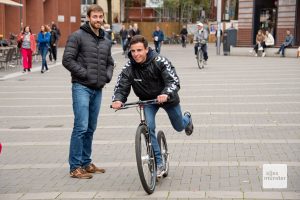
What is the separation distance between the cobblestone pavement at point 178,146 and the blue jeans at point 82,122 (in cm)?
29

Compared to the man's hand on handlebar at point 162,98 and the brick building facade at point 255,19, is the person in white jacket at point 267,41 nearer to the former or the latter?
the brick building facade at point 255,19

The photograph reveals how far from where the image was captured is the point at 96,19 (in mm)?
7266

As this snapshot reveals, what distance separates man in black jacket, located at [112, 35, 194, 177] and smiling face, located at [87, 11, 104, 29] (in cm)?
70

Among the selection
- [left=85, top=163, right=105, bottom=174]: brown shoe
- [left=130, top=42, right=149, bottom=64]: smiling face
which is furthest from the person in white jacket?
[left=130, top=42, right=149, bottom=64]: smiling face

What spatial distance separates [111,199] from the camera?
6.37 metres

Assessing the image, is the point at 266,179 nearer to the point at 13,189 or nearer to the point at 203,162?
the point at 203,162

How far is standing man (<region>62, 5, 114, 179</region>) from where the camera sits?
284 inches

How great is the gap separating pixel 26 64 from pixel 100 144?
14551 millimetres

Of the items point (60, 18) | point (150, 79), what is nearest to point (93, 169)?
point (150, 79)

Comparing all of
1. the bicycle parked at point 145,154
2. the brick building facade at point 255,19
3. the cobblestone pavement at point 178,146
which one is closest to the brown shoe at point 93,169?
the cobblestone pavement at point 178,146

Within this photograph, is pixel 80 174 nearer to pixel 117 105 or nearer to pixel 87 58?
pixel 117 105

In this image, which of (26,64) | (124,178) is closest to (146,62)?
(124,178)

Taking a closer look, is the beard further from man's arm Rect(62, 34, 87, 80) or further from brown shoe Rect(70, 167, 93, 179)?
brown shoe Rect(70, 167, 93, 179)

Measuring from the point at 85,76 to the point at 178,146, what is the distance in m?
2.45
